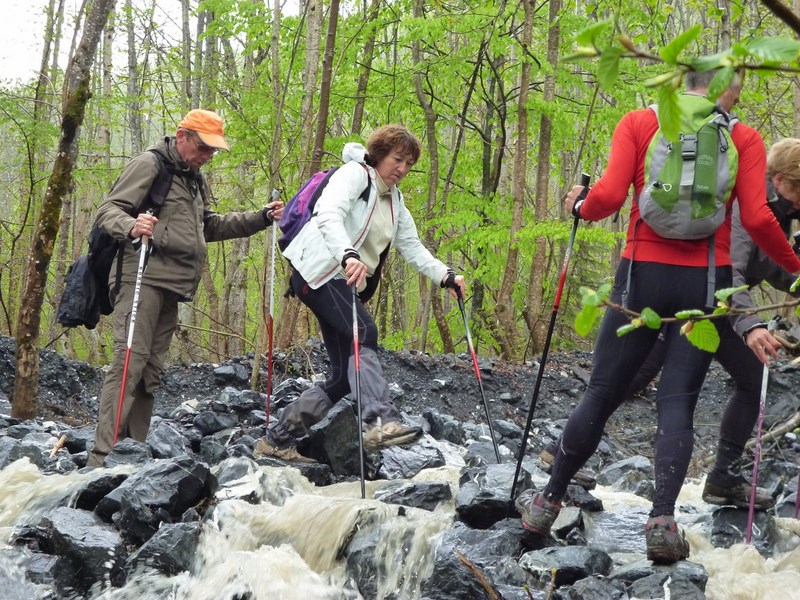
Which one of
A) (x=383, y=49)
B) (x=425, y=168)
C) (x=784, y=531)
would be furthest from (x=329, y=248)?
(x=425, y=168)

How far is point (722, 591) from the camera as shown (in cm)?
407

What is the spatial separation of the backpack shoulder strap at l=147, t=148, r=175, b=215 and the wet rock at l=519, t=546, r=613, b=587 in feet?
12.1

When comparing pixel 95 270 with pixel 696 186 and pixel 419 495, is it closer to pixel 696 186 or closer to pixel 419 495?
pixel 419 495

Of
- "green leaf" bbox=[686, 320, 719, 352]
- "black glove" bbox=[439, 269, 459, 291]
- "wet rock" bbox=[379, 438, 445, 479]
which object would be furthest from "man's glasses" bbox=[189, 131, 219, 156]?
"green leaf" bbox=[686, 320, 719, 352]

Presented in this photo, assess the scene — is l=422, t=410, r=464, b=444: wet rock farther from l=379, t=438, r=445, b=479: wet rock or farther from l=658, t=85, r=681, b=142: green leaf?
l=658, t=85, r=681, b=142: green leaf

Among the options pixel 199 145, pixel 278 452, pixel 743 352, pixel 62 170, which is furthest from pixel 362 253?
pixel 62 170

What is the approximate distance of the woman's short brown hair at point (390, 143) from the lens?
18.0 ft

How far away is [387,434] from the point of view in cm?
588

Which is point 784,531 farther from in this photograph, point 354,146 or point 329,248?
point 354,146

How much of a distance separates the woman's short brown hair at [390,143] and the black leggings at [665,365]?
2.05 metres

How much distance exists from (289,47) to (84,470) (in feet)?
31.8

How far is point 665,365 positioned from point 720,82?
116 inches

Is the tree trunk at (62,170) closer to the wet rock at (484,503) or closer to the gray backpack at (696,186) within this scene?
the wet rock at (484,503)

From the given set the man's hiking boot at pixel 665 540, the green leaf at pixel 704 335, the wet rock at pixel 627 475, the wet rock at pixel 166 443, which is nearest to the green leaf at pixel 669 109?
the green leaf at pixel 704 335
